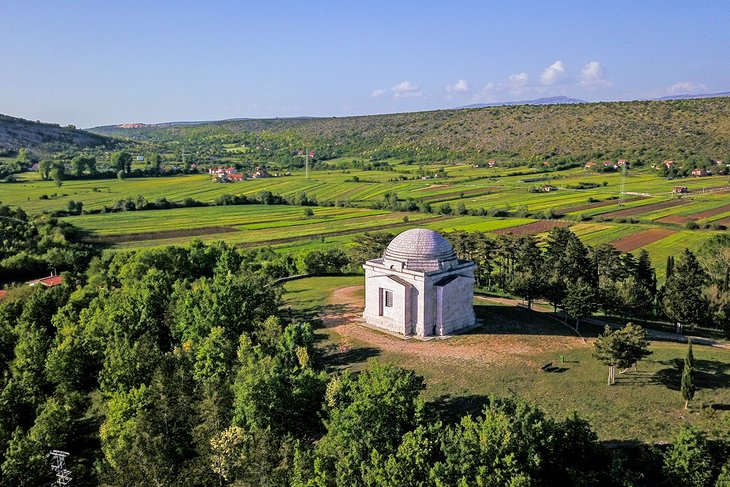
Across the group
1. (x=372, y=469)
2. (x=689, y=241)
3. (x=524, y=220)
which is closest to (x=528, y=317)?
(x=372, y=469)

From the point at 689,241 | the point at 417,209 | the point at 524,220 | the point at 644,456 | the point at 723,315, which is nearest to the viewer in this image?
the point at 644,456

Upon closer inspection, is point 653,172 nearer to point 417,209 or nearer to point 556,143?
point 556,143

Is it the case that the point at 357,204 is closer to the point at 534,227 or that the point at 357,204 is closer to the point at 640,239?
the point at 534,227

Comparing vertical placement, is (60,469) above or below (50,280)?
below

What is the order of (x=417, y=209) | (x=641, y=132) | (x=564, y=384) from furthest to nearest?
(x=641, y=132), (x=417, y=209), (x=564, y=384)

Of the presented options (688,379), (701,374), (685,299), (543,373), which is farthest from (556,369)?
(685,299)

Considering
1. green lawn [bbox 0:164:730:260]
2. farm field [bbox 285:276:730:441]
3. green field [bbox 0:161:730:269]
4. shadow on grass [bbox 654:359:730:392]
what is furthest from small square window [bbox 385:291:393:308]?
green lawn [bbox 0:164:730:260]

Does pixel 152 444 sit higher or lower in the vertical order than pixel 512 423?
lower

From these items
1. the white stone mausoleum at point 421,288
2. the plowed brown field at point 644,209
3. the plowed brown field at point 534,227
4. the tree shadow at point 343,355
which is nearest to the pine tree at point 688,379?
the white stone mausoleum at point 421,288
